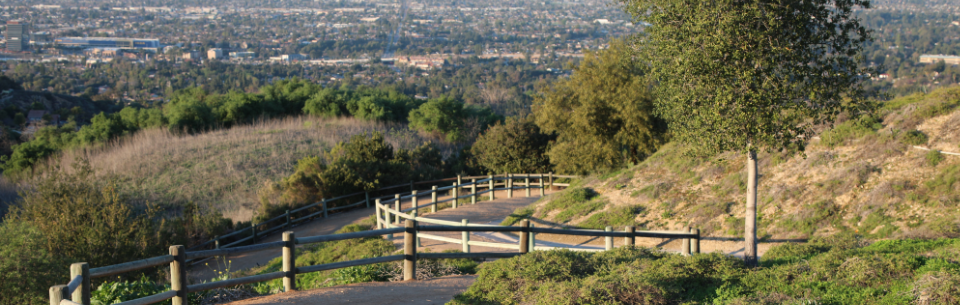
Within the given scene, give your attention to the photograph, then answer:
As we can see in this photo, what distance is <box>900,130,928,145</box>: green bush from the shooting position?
1404 cm

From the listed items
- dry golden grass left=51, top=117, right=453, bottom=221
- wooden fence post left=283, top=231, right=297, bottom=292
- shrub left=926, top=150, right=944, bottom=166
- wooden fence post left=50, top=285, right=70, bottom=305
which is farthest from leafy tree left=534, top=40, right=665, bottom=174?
wooden fence post left=50, top=285, right=70, bottom=305

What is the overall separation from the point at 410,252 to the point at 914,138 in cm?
1221

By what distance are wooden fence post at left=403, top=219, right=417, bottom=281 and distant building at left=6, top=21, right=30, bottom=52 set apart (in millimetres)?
140101

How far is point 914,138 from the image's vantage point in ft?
46.4

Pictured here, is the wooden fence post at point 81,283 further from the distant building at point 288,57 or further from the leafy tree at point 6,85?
the distant building at point 288,57

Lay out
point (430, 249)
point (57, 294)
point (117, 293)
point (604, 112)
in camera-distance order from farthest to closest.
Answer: point (604, 112)
point (430, 249)
point (117, 293)
point (57, 294)

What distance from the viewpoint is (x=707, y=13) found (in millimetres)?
7941

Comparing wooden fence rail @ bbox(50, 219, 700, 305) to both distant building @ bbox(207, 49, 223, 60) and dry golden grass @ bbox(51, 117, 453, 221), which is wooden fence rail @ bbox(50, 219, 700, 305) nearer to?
dry golden grass @ bbox(51, 117, 453, 221)

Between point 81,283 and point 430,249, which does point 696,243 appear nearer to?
point 430,249

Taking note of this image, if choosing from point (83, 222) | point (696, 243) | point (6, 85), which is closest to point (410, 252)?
point (696, 243)

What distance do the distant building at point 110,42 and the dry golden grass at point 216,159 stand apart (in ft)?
370

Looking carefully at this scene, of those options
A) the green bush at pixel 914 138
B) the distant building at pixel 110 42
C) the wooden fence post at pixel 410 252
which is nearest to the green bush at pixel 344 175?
the wooden fence post at pixel 410 252

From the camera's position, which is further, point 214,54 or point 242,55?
point 242,55

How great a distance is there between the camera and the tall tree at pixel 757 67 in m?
7.88
